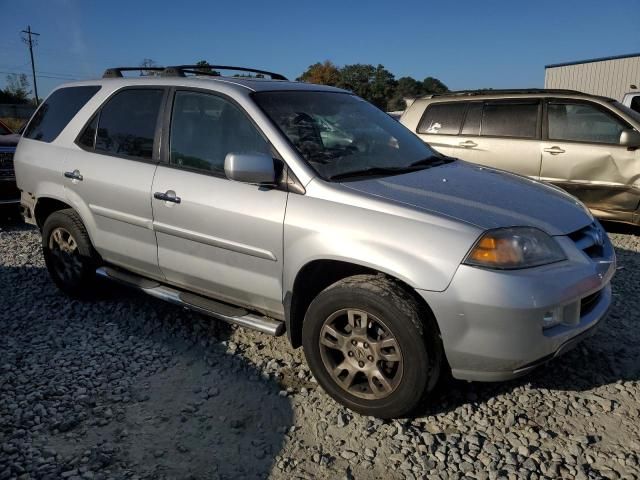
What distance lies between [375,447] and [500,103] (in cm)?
576

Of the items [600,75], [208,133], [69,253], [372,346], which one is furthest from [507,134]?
[600,75]

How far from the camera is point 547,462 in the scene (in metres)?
2.54

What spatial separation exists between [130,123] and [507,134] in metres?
5.03

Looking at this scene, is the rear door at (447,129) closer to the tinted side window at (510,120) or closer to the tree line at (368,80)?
the tinted side window at (510,120)

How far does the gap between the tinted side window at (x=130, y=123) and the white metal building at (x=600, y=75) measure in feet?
89.1

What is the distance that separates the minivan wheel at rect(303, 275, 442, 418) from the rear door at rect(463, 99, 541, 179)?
481 centimetres

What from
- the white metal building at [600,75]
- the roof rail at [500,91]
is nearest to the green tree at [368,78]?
the white metal building at [600,75]

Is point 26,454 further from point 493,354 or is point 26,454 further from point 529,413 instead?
point 529,413

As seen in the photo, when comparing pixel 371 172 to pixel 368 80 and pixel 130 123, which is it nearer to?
pixel 130 123

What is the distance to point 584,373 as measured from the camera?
Answer: 3.29m

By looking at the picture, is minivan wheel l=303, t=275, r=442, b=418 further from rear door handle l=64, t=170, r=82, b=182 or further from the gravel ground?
rear door handle l=64, t=170, r=82, b=182

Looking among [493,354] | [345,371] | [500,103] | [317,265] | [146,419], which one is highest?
[500,103]

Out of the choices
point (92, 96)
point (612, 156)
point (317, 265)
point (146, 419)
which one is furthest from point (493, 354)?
point (612, 156)

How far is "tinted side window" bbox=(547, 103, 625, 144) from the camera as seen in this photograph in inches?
257
